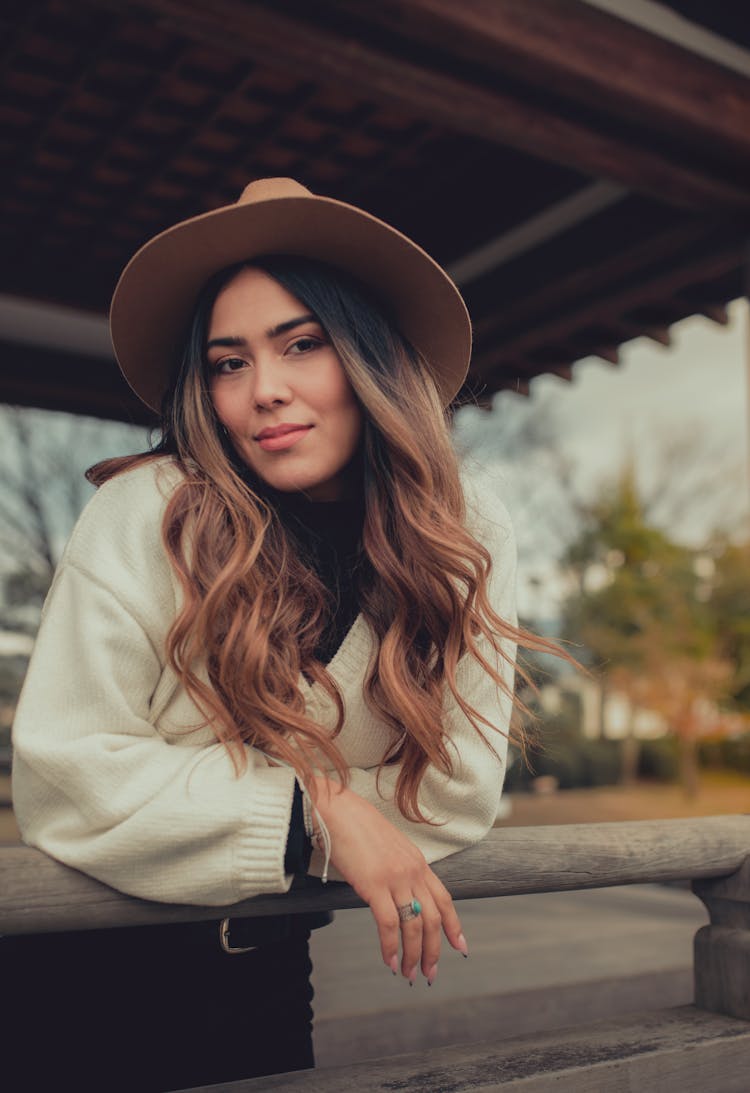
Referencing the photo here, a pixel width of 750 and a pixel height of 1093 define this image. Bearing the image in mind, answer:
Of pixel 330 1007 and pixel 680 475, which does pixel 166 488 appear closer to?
pixel 330 1007

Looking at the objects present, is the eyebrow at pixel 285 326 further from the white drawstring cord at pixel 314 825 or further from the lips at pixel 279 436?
the white drawstring cord at pixel 314 825

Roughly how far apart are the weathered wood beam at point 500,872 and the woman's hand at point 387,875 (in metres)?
0.12

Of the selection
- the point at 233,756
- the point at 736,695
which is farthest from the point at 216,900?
the point at 736,695

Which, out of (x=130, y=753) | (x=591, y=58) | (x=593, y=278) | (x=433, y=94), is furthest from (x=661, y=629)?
(x=130, y=753)

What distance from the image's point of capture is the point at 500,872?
1402mm

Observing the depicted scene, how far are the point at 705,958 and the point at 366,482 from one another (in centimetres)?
109

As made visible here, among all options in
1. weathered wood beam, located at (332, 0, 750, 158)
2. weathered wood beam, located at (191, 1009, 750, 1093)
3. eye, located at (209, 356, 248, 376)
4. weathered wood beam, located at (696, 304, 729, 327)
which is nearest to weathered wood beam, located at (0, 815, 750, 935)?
weathered wood beam, located at (191, 1009, 750, 1093)

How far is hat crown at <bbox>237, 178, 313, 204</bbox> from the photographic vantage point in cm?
126

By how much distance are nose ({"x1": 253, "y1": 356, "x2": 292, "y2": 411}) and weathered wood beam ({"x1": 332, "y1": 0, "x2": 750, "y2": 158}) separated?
151 centimetres

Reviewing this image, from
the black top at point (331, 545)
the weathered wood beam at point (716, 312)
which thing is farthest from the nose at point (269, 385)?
the weathered wood beam at point (716, 312)

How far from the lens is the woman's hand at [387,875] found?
110cm

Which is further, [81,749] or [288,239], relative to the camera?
[288,239]

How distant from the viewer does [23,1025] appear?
1188 millimetres

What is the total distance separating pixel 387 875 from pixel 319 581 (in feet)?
1.23
